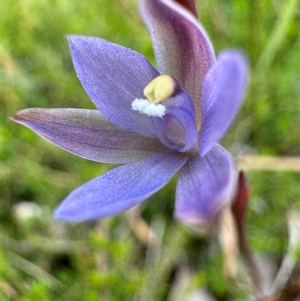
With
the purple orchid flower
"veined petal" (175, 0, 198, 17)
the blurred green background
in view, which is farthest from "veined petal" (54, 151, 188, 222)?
the blurred green background

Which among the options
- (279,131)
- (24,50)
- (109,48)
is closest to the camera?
(109,48)

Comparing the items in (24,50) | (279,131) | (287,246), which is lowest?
(287,246)

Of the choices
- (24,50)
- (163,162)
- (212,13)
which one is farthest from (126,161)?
(24,50)

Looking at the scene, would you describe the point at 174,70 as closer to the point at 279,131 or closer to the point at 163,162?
the point at 163,162

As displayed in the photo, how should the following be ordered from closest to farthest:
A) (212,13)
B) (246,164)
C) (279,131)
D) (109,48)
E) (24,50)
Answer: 1. (109,48)
2. (246,164)
3. (279,131)
4. (212,13)
5. (24,50)

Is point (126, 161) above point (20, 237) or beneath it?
above

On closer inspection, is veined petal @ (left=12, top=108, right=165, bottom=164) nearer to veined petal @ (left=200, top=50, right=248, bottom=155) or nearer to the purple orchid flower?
the purple orchid flower
